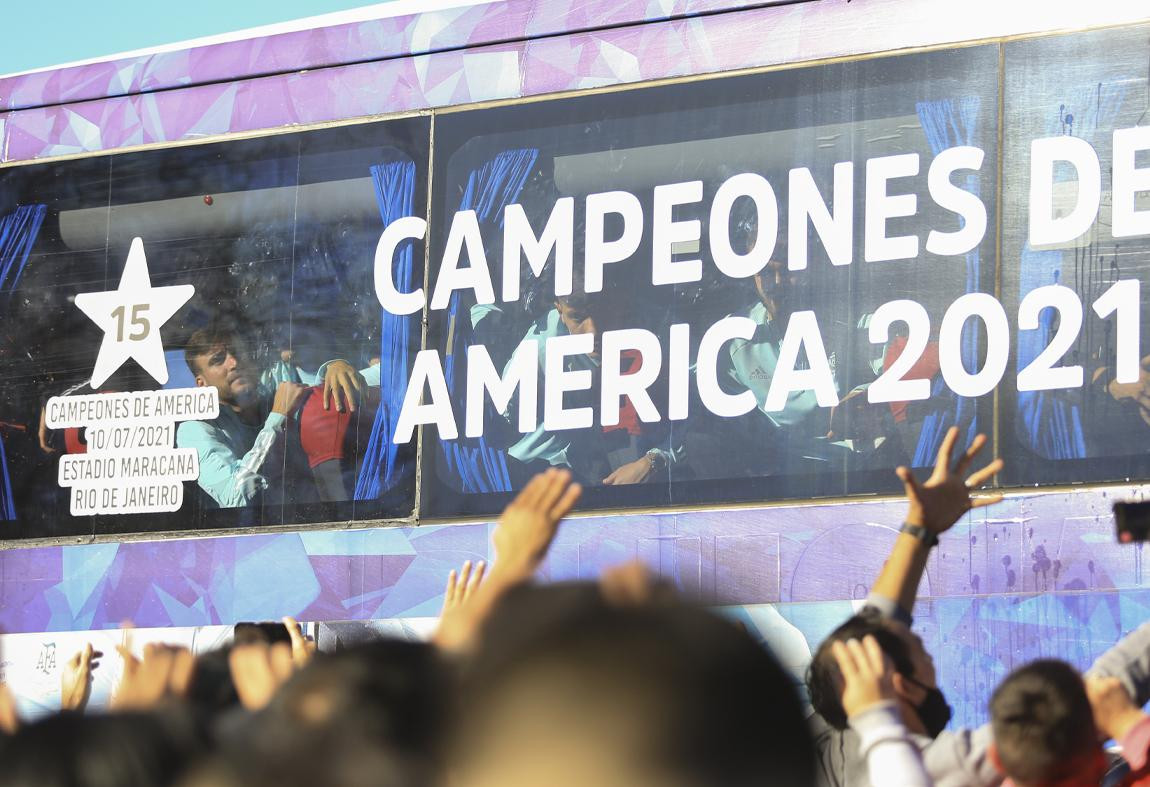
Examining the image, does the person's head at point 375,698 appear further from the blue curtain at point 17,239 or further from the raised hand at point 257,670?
the blue curtain at point 17,239

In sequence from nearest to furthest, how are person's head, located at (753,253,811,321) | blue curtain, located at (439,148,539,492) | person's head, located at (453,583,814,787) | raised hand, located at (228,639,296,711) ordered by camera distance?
person's head, located at (453,583,814,787), raised hand, located at (228,639,296,711), person's head, located at (753,253,811,321), blue curtain, located at (439,148,539,492)

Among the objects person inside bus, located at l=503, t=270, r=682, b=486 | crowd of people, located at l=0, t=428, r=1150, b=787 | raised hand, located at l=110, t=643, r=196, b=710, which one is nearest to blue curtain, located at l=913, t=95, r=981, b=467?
person inside bus, located at l=503, t=270, r=682, b=486

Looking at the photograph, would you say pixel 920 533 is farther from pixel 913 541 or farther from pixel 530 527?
pixel 530 527

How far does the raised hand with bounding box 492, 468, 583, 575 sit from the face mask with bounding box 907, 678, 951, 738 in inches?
49.3

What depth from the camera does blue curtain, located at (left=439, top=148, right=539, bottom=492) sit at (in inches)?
259

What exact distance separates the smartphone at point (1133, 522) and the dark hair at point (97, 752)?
8.45 feet

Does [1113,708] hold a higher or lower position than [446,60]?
lower

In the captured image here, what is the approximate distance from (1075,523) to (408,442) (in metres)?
2.76

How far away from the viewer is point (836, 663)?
9.89 ft

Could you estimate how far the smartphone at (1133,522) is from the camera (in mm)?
3373

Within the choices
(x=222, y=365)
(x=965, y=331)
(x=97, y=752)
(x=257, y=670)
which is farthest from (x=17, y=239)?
(x=97, y=752)

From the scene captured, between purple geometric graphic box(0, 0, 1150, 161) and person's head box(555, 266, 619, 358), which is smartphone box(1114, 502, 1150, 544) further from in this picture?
person's head box(555, 266, 619, 358)

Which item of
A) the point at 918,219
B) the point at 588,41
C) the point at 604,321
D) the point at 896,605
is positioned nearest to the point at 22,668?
the point at 604,321

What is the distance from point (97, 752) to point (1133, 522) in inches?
106
